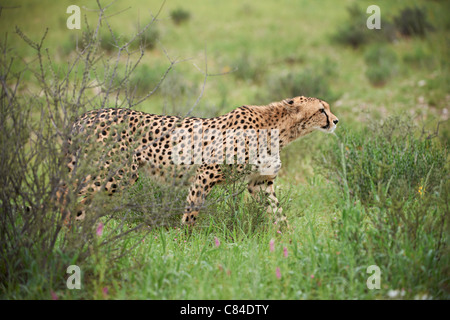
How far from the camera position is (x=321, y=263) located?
290cm

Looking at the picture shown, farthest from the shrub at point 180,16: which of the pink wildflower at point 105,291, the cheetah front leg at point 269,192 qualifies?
the pink wildflower at point 105,291

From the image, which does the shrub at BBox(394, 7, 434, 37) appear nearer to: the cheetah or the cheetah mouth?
the cheetah mouth

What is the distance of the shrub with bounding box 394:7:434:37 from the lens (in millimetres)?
10648

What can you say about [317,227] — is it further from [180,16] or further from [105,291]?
[180,16]

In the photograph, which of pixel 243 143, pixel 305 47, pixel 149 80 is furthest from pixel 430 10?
pixel 243 143

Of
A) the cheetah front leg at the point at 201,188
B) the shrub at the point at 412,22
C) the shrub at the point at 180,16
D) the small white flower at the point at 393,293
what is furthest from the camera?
the shrub at the point at 180,16

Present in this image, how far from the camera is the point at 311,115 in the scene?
13.5ft

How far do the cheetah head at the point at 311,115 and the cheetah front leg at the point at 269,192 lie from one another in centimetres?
54

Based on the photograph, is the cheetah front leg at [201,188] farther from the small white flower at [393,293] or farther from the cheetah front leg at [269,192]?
the small white flower at [393,293]

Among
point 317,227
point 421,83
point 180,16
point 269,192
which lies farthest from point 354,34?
Answer: point 317,227

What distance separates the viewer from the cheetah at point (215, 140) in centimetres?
390
